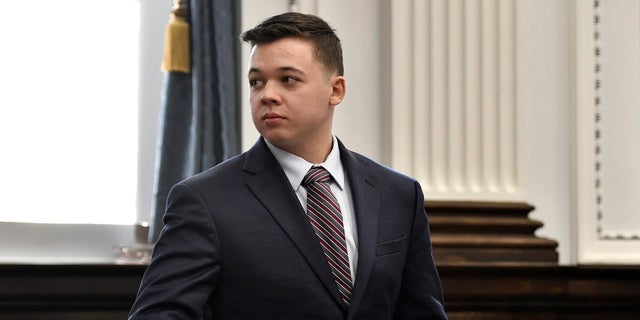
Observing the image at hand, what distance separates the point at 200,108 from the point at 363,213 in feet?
6.61

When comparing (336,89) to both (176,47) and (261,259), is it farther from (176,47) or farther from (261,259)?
(176,47)

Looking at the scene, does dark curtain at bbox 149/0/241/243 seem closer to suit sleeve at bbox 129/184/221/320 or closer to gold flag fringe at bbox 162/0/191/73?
gold flag fringe at bbox 162/0/191/73

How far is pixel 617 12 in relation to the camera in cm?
487

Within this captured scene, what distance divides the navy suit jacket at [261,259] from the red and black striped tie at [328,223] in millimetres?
27

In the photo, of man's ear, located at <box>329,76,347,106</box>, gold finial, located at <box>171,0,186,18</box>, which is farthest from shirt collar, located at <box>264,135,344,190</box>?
gold finial, located at <box>171,0,186,18</box>

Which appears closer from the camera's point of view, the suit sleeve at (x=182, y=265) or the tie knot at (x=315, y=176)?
the suit sleeve at (x=182, y=265)

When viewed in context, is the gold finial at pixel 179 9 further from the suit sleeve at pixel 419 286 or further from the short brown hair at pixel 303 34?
the suit sleeve at pixel 419 286

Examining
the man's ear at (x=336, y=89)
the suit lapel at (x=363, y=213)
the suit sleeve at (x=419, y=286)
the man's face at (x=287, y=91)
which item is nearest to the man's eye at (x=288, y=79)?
the man's face at (x=287, y=91)

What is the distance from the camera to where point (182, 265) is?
2.25 meters

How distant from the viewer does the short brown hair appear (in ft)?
7.93

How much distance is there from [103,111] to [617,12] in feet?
7.27

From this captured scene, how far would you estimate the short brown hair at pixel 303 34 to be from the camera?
7.93 feet

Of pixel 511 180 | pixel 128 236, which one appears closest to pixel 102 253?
pixel 128 236

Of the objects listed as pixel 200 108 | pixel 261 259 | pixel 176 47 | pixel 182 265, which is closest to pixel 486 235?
pixel 200 108
